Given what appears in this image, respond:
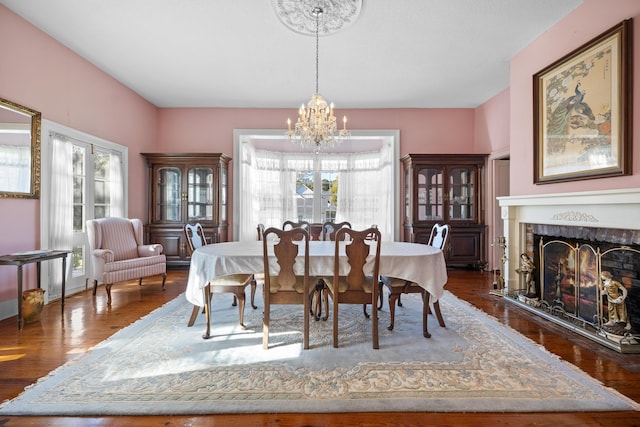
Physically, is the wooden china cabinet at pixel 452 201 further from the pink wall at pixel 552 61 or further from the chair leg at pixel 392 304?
the chair leg at pixel 392 304

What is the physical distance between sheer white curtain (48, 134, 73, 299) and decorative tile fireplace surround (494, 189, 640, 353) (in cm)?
514

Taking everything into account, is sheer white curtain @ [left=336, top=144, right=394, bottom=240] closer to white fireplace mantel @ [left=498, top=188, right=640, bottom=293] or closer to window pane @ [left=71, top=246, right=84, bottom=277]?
white fireplace mantel @ [left=498, top=188, right=640, bottom=293]

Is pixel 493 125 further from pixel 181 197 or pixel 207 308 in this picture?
pixel 181 197

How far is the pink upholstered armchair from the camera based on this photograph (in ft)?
11.3

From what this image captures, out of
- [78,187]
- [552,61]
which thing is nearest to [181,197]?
[78,187]

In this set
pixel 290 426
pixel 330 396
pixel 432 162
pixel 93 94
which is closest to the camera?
pixel 290 426

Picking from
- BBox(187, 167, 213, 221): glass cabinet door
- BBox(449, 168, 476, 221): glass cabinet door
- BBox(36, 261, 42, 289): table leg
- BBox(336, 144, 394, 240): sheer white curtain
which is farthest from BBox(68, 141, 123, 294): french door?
BBox(449, 168, 476, 221): glass cabinet door

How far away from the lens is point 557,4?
289 cm

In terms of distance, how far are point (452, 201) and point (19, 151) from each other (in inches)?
226

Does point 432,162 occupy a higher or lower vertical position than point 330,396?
higher

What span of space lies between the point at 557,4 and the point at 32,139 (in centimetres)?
532

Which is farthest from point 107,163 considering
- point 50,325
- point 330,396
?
point 330,396

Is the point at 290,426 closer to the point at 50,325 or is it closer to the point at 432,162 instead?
the point at 50,325

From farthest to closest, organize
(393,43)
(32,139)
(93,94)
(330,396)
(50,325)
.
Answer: (93,94) → (393,43) → (32,139) → (50,325) → (330,396)
